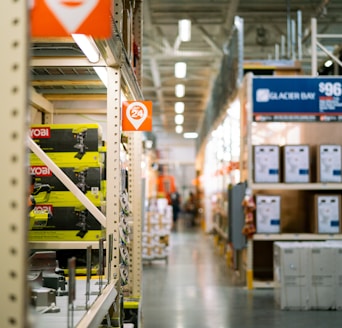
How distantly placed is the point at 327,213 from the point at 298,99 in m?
1.81

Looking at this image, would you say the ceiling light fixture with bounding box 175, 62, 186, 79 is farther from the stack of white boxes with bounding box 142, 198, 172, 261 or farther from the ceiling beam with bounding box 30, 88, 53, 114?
the ceiling beam with bounding box 30, 88, 53, 114

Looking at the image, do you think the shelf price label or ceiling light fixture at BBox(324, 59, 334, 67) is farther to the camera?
ceiling light fixture at BBox(324, 59, 334, 67)

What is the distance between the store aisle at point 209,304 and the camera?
650 cm

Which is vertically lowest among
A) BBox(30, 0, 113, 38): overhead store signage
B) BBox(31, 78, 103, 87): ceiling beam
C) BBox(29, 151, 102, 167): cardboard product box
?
BBox(29, 151, 102, 167): cardboard product box

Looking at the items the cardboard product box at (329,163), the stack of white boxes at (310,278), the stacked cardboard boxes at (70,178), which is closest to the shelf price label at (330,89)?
the cardboard product box at (329,163)

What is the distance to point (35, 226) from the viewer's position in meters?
3.75

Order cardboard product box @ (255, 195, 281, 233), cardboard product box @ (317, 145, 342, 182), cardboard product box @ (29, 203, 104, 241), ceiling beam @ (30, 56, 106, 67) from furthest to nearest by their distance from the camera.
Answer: cardboard product box @ (255, 195, 281, 233) < cardboard product box @ (317, 145, 342, 182) < cardboard product box @ (29, 203, 104, 241) < ceiling beam @ (30, 56, 106, 67)

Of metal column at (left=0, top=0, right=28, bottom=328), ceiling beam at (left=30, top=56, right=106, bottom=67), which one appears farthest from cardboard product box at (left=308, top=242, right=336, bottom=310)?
metal column at (left=0, top=0, right=28, bottom=328)

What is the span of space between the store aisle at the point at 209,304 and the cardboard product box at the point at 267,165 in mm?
1697

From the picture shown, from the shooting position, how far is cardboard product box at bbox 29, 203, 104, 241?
12.2 ft

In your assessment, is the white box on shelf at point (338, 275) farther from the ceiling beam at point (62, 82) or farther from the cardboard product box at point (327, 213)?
the ceiling beam at point (62, 82)

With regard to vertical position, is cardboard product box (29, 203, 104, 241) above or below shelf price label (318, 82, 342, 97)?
below

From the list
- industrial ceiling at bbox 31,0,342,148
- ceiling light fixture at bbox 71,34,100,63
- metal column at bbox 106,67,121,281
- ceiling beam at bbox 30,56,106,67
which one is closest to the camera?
ceiling light fixture at bbox 71,34,100,63

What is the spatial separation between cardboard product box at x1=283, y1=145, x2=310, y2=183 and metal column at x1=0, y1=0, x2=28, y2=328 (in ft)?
25.0
